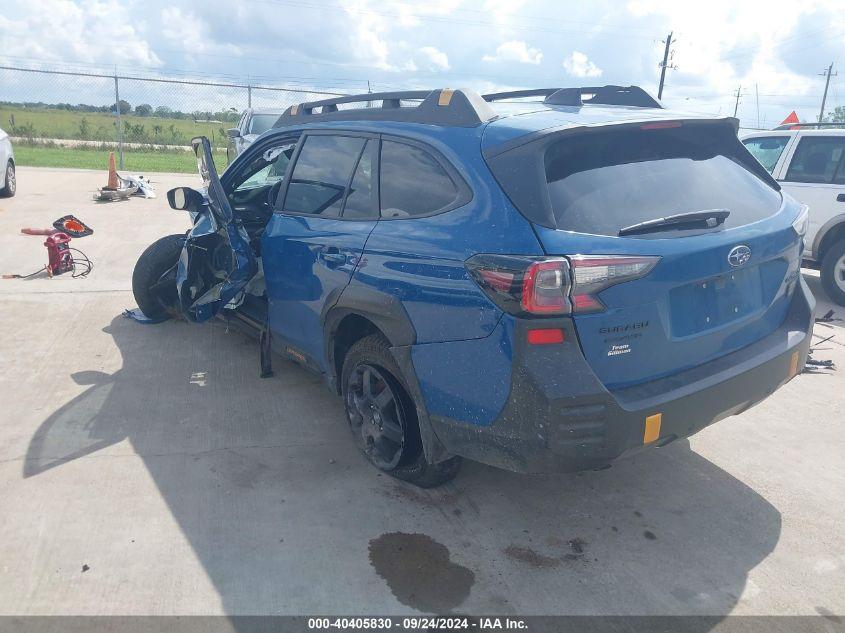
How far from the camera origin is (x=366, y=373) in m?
3.59

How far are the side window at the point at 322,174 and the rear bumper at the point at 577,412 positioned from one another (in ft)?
4.77

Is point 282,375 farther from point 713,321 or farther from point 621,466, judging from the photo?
point 713,321

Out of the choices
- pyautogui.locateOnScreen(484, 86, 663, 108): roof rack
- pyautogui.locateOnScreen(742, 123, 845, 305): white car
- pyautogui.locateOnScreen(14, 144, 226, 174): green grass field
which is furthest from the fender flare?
pyautogui.locateOnScreen(14, 144, 226, 174): green grass field

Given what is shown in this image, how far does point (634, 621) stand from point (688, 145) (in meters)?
2.08

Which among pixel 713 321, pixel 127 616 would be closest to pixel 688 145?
pixel 713 321

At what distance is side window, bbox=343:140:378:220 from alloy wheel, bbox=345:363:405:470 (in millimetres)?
778

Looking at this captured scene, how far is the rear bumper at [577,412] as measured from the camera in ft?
8.42

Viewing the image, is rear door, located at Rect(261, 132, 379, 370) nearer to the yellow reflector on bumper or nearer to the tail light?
the tail light

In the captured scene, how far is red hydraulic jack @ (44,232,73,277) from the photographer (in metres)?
7.23

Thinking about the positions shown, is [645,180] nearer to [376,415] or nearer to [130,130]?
[376,415]

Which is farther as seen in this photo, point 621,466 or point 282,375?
point 282,375

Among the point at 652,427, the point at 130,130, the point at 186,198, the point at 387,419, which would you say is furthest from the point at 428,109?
the point at 130,130

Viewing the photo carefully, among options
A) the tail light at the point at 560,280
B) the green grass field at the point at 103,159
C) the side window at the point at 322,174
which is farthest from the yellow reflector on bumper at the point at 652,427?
the green grass field at the point at 103,159

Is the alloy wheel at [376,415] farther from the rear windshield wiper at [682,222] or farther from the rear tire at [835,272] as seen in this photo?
the rear tire at [835,272]
